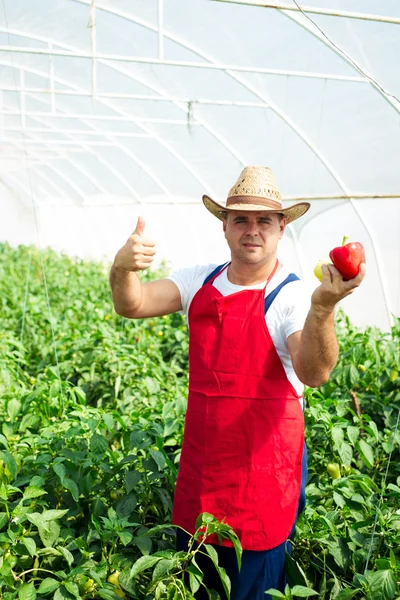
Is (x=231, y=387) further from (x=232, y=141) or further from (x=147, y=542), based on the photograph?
(x=232, y=141)

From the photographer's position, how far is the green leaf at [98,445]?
8.38 ft

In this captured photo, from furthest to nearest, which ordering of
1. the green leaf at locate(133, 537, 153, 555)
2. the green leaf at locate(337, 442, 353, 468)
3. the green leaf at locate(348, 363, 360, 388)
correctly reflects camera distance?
1. the green leaf at locate(348, 363, 360, 388)
2. the green leaf at locate(337, 442, 353, 468)
3. the green leaf at locate(133, 537, 153, 555)

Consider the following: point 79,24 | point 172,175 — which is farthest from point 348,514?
point 172,175

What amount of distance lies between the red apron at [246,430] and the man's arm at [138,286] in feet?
0.71

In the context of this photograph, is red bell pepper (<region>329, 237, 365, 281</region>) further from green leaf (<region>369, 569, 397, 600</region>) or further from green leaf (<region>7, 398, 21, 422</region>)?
green leaf (<region>7, 398, 21, 422</region>)

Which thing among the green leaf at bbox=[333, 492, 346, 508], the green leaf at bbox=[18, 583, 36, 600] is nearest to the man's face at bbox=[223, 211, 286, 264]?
the green leaf at bbox=[333, 492, 346, 508]

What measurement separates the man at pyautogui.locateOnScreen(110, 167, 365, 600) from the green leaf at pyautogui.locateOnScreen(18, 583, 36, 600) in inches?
20.0

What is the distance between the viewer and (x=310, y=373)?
6.13 ft

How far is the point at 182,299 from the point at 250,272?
0.29m

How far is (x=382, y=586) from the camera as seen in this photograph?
→ 6.38ft

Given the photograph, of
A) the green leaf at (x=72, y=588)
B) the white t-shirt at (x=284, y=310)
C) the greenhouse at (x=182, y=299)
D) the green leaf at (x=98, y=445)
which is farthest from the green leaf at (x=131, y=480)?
the white t-shirt at (x=284, y=310)

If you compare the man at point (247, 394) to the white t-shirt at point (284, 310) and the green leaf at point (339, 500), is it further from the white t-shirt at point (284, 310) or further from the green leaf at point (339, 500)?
the green leaf at point (339, 500)

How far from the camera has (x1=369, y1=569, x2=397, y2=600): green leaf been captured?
1933mm

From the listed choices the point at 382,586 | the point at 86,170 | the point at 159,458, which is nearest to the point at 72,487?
the point at 159,458
